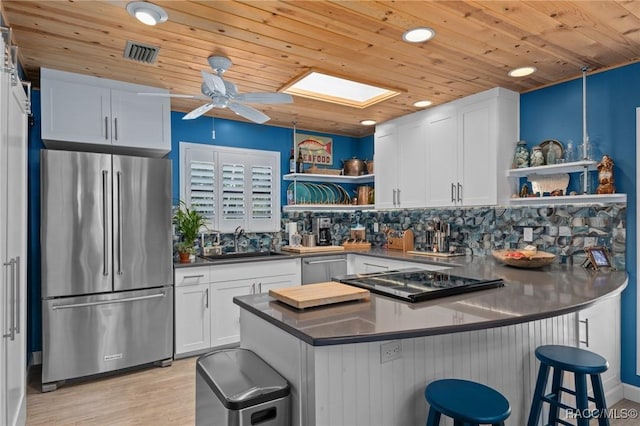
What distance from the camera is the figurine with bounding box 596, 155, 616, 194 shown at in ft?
9.23

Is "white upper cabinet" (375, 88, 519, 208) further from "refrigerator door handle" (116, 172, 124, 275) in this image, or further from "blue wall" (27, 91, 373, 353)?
"refrigerator door handle" (116, 172, 124, 275)

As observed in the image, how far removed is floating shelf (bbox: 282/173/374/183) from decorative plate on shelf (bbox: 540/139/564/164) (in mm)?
2025

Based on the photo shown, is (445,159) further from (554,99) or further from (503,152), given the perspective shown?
(554,99)

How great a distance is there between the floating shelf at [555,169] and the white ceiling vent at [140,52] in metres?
3.02

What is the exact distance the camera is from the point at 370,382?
1.60 meters

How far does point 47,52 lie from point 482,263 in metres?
3.69

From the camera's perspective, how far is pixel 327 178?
5.01m

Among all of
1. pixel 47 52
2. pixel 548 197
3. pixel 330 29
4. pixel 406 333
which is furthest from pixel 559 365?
pixel 47 52

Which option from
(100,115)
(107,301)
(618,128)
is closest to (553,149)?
(618,128)

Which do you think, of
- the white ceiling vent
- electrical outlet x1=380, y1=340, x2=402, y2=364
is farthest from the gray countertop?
the white ceiling vent

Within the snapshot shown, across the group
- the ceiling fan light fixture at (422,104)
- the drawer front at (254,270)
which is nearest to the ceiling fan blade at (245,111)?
the drawer front at (254,270)

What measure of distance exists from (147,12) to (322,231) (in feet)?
10.7

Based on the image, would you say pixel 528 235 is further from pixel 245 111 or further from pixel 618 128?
pixel 245 111

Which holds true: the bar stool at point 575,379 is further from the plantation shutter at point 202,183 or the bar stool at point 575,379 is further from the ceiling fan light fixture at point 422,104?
the plantation shutter at point 202,183
